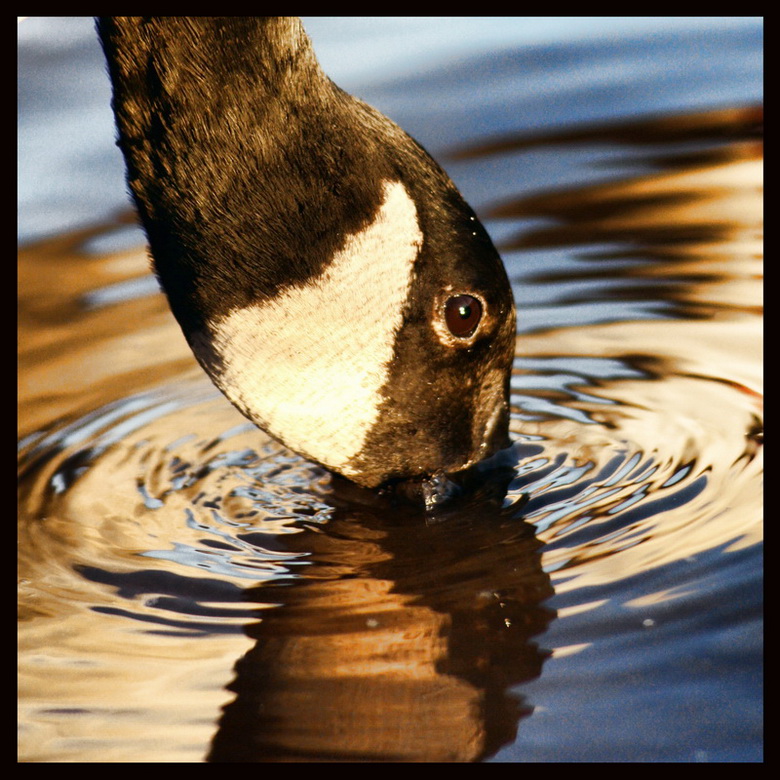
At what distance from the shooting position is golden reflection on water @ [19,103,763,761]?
6.63 ft

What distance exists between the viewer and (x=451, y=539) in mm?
2518

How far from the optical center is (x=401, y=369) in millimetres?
2496

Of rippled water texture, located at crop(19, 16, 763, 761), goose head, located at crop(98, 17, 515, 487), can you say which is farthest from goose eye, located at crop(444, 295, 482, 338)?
rippled water texture, located at crop(19, 16, 763, 761)

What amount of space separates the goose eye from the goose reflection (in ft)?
1.35

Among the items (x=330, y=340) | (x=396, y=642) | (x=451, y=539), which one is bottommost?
(x=396, y=642)

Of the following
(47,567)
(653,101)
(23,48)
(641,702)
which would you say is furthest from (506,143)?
(641,702)

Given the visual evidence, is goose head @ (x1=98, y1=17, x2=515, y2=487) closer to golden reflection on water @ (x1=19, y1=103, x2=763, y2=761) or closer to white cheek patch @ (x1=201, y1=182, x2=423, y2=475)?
white cheek patch @ (x1=201, y1=182, x2=423, y2=475)

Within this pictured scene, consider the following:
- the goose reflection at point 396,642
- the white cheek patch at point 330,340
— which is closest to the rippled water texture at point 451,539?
the goose reflection at point 396,642

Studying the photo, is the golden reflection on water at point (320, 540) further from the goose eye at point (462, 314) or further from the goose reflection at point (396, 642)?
the goose eye at point (462, 314)

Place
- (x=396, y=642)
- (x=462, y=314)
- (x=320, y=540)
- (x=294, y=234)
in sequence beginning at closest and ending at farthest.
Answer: (x=396, y=642) < (x=294, y=234) < (x=462, y=314) < (x=320, y=540)

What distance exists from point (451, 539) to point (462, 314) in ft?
1.58

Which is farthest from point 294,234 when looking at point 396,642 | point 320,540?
point 396,642

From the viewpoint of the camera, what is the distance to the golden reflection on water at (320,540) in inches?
79.5

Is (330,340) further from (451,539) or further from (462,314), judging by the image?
(451,539)
